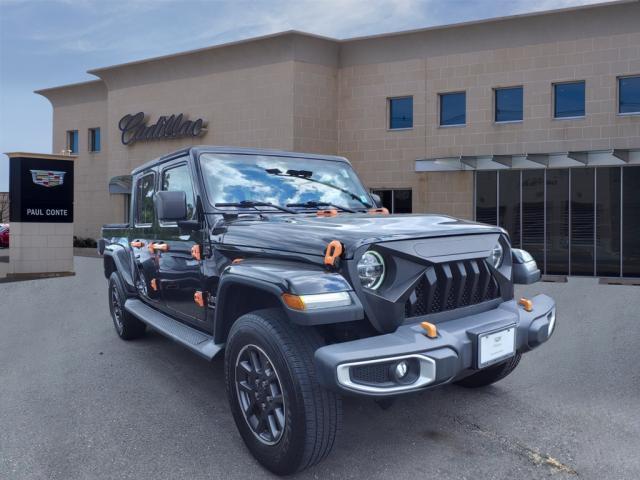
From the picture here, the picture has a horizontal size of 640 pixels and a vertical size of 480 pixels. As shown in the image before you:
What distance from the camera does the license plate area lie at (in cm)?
315

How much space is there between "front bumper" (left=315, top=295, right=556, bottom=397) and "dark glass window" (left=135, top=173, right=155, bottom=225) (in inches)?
128

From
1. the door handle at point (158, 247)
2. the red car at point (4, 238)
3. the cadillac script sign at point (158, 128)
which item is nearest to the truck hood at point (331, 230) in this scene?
the door handle at point (158, 247)

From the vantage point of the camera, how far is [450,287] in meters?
3.34

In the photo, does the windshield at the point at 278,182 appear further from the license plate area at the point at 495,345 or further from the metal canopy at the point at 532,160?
the metal canopy at the point at 532,160

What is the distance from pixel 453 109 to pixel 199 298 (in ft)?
50.6

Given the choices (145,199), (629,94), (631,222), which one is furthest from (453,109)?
(145,199)

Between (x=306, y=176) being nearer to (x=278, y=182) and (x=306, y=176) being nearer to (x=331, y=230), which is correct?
(x=278, y=182)

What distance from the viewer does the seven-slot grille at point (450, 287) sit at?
323cm

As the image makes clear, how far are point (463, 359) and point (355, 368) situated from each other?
637 millimetres

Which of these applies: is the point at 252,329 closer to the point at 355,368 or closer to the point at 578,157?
the point at 355,368

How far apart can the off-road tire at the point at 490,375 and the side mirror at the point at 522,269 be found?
689 mm

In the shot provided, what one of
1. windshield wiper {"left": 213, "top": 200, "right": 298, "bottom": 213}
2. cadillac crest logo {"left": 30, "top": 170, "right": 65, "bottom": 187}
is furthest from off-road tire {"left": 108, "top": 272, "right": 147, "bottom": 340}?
cadillac crest logo {"left": 30, "top": 170, "right": 65, "bottom": 187}

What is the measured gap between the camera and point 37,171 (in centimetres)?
1356

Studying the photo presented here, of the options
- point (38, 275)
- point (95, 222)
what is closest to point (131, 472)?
point (38, 275)
